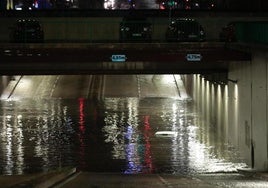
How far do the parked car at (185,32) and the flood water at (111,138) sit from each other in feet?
17.2

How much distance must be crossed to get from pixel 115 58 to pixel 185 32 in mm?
11945

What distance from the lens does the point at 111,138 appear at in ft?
129

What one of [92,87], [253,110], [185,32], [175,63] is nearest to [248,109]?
[253,110]

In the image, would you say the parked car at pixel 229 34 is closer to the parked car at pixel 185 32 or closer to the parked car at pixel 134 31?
the parked car at pixel 185 32

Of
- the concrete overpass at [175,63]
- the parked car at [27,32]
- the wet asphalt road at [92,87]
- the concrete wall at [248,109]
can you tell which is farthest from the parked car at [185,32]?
the wet asphalt road at [92,87]

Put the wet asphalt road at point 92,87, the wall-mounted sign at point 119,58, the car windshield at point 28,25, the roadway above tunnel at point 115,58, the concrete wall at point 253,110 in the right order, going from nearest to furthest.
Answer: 1. the concrete wall at point 253,110
2. the roadway above tunnel at point 115,58
3. the wall-mounted sign at point 119,58
4. the car windshield at point 28,25
5. the wet asphalt road at point 92,87

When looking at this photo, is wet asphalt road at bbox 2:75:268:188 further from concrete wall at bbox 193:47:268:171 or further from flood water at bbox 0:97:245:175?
concrete wall at bbox 193:47:268:171

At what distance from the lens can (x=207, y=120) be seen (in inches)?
1832

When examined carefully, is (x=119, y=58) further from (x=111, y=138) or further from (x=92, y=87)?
(x=92, y=87)

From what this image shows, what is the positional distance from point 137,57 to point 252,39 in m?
5.57

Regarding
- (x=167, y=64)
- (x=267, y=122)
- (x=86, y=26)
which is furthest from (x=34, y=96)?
(x=267, y=122)

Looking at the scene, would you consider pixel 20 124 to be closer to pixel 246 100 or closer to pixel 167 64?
pixel 167 64

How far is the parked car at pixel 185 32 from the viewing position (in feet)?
147

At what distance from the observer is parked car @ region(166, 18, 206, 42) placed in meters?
44.7
